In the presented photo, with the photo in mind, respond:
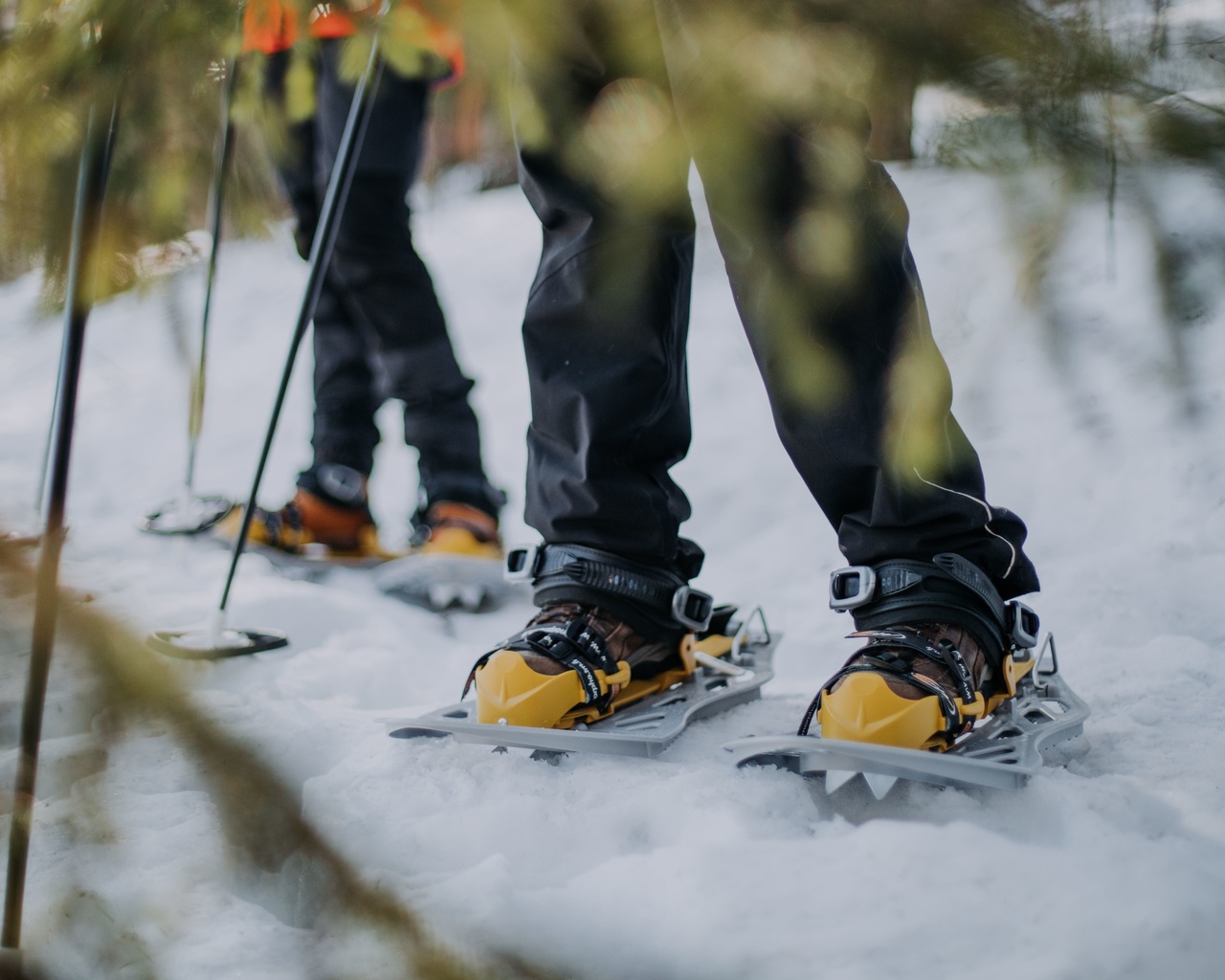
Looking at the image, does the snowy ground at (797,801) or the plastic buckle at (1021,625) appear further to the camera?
the plastic buckle at (1021,625)

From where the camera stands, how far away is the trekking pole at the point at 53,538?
645mm

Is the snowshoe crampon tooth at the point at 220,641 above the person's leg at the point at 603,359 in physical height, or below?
below

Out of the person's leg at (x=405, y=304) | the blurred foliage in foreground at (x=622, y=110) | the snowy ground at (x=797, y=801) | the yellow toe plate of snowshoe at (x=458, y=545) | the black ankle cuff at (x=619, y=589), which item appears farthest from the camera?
the person's leg at (x=405, y=304)

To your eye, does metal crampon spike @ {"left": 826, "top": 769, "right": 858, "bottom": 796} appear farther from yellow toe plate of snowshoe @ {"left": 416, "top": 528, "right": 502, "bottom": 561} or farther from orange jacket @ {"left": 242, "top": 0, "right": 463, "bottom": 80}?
yellow toe plate of snowshoe @ {"left": 416, "top": 528, "right": 502, "bottom": 561}

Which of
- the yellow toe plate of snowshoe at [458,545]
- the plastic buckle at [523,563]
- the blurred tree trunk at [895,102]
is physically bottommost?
the yellow toe plate of snowshoe at [458,545]

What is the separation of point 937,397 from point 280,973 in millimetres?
873

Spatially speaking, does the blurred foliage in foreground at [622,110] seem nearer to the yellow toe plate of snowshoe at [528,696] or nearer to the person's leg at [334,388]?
the yellow toe plate of snowshoe at [528,696]

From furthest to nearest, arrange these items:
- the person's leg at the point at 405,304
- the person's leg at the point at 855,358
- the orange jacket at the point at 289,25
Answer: the person's leg at the point at 405,304 < the person's leg at the point at 855,358 < the orange jacket at the point at 289,25

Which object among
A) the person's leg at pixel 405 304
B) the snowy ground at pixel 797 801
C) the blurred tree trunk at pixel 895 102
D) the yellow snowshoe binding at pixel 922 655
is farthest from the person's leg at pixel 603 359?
the person's leg at pixel 405 304

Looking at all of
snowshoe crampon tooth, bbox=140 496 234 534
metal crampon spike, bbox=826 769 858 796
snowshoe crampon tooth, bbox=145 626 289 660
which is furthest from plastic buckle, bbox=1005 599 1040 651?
snowshoe crampon tooth, bbox=140 496 234 534

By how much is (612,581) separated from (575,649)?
13cm

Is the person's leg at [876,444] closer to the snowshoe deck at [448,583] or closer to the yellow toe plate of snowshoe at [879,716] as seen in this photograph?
the yellow toe plate of snowshoe at [879,716]

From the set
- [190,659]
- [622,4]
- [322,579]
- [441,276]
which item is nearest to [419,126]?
[322,579]

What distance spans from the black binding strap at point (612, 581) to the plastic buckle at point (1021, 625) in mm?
444
